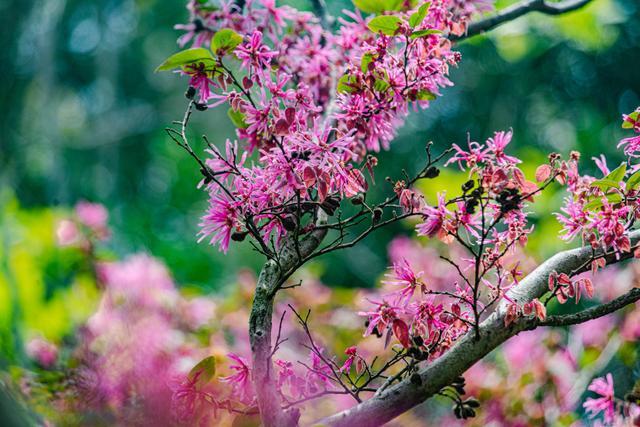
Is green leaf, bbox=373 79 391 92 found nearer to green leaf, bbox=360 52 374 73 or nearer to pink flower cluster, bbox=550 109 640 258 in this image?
green leaf, bbox=360 52 374 73

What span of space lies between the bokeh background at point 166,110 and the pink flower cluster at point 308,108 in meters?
1.44

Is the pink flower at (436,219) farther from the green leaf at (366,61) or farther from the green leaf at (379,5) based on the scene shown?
the green leaf at (379,5)

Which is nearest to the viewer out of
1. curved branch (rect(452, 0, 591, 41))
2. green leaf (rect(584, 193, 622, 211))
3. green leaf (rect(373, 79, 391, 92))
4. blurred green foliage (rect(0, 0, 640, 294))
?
green leaf (rect(584, 193, 622, 211))

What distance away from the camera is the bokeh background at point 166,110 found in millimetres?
4410

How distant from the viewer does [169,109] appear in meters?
8.21

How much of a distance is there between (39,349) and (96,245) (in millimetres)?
438

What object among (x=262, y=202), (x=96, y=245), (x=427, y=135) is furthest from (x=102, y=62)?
(x=262, y=202)

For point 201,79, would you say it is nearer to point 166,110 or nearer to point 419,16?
point 419,16

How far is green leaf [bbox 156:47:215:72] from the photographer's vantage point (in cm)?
106

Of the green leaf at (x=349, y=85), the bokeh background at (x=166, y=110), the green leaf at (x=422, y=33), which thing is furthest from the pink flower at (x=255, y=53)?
the bokeh background at (x=166, y=110)

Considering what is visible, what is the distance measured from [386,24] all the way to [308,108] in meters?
0.21

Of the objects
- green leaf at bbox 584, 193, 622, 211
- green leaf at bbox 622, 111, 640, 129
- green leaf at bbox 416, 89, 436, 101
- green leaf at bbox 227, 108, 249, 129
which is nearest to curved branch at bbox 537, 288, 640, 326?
green leaf at bbox 584, 193, 622, 211

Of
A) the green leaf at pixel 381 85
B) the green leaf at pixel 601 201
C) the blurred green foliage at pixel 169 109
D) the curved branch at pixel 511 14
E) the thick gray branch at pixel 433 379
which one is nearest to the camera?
the thick gray branch at pixel 433 379

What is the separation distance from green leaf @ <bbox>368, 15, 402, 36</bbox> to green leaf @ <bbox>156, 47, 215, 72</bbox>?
0.91ft
